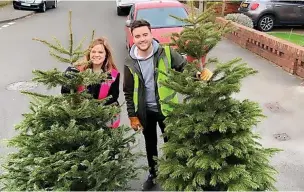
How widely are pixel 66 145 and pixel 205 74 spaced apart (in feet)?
4.49

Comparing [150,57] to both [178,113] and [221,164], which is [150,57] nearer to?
[178,113]

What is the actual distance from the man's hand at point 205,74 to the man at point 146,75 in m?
0.45

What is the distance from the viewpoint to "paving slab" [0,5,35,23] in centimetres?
2220

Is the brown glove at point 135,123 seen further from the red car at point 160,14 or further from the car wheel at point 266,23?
the car wheel at point 266,23

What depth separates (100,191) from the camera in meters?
3.57

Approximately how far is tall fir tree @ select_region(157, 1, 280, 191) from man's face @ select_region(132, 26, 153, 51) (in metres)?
0.52

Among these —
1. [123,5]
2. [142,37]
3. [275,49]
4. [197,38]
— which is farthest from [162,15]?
[123,5]

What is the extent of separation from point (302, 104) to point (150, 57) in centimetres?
496

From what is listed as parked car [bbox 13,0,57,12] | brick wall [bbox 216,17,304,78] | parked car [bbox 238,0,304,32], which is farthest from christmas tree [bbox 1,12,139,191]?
parked car [bbox 13,0,57,12]

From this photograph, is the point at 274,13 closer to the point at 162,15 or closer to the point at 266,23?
the point at 266,23

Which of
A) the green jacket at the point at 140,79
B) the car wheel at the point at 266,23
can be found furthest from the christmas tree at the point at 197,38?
the car wheel at the point at 266,23

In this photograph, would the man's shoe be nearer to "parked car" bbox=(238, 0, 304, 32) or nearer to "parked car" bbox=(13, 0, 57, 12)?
"parked car" bbox=(238, 0, 304, 32)

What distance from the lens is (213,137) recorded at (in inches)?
136

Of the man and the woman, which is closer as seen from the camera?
the man
